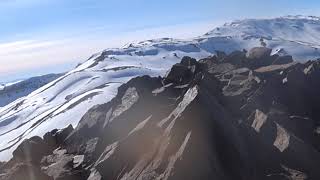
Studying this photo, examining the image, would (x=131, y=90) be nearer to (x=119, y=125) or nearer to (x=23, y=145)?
(x=119, y=125)

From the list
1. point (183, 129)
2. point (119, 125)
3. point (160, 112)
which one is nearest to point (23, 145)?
point (119, 125)

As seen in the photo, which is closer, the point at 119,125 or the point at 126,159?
the point at 126,159

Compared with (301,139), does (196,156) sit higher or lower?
higher

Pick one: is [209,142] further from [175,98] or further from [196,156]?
[175,98]

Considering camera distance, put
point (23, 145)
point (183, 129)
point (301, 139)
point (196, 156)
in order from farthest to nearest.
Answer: point (23, 145) → point (301, 139) → point (183, 129) → point (196, 156)

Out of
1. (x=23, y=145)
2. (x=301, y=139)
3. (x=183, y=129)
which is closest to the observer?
(x=183, y=129)

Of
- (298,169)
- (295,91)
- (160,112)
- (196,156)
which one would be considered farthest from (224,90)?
(196,156)
